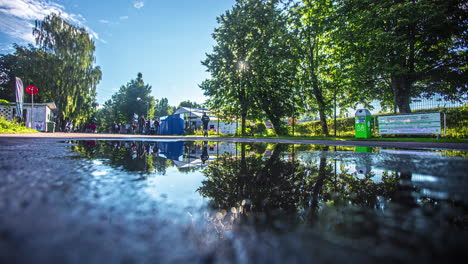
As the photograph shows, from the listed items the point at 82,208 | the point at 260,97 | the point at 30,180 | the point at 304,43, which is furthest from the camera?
the point at 260,97

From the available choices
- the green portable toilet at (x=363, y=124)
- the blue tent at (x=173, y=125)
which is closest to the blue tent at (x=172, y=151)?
the green portable toilet at (x=363, y=124)

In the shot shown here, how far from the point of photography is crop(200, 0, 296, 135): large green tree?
589 inches

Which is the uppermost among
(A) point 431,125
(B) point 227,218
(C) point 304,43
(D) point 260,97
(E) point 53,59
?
(E) point 53,59

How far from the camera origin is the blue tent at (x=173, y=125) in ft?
77.2

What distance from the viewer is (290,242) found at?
1.94 feet

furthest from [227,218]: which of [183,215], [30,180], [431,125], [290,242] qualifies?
[431,125]

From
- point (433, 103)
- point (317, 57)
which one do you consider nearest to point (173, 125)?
point (317, 57)

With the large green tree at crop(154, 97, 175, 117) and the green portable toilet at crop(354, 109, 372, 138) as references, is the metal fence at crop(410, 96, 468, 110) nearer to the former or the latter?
the green portable toilet at crop(354, 109, 372, 138)

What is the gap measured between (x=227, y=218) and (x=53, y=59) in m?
33.4

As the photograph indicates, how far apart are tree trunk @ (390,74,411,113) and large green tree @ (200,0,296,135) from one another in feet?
21.5

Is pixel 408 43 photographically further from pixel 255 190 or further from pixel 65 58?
pixel 65 58

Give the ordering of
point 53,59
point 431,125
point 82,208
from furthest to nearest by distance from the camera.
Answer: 1. point 53,59
2. point 431,125
3. point 82,208

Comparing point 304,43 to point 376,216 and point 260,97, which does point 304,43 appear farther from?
point 376,216

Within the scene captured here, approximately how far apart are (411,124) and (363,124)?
1980 mm
